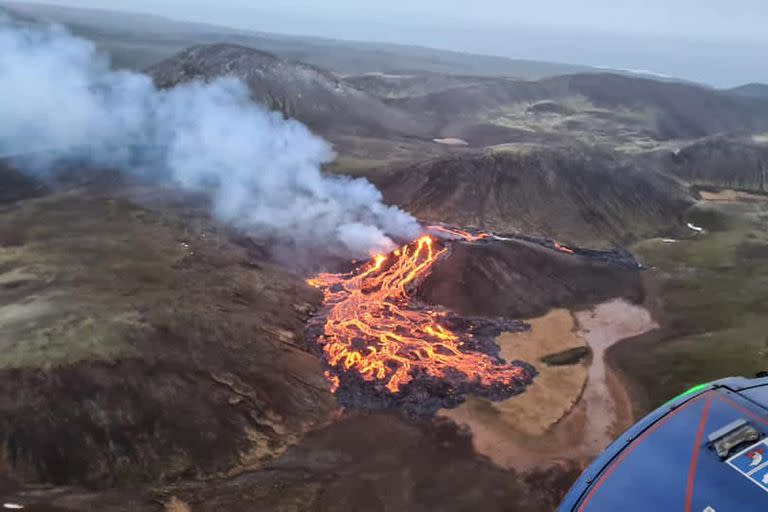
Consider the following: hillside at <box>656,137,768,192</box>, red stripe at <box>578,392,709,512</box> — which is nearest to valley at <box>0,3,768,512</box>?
red stripe at <box>578,392,709,512</box>

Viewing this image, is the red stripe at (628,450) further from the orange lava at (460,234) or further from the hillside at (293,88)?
the hillside at (293,88)

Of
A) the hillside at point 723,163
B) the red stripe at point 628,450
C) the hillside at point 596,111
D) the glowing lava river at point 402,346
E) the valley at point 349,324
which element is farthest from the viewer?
the hillside at point 596,111

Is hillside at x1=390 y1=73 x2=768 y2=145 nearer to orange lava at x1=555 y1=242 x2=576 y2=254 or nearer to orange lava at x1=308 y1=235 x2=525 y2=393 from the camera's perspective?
orange lava at x1=555 y1=242 x2=576 y2=254

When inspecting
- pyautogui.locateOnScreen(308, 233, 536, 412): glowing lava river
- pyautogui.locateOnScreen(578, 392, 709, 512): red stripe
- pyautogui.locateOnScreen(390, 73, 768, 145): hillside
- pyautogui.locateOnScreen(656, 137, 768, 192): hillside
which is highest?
pyautogui.locateOnScreen(390, 73, 768, 145): hillside

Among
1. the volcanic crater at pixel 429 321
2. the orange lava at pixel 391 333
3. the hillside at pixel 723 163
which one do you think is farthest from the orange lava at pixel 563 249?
the hillside at pixel 723 163

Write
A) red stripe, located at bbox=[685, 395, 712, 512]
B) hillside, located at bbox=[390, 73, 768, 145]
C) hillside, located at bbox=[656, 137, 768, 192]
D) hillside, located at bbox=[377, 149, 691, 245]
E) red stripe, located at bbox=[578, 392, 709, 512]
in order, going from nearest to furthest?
red stripe, located at bbox=[685, 395, 712, 512] < red stripe, located at bbox=[578, 392, 709, 512] < hillside, located at bbox=[377, 149, 691, 245] < hillside, located at bbox=[656, 137, 768, 192] < hillside, located at bbox=[390, 73, 768, 145]

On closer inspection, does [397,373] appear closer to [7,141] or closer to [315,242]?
[315,242]

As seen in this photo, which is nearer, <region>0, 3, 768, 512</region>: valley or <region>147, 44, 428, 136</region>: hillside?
<region>0, 3, 768, 512</region>: valley
